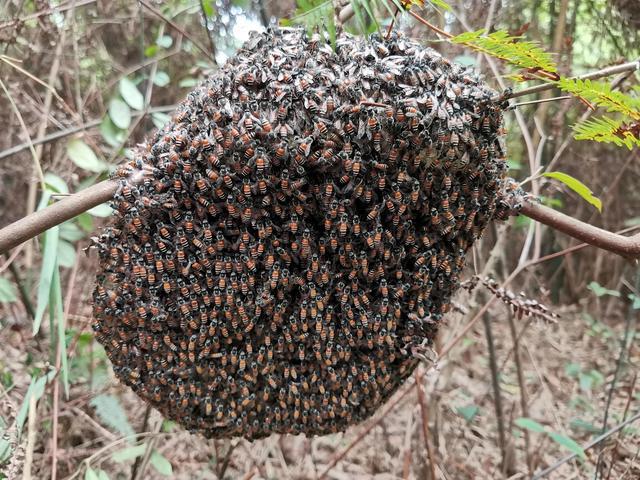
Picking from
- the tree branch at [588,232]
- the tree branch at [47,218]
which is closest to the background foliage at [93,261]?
the tree branch at [588,232]

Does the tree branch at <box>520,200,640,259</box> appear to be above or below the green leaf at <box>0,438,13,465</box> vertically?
above

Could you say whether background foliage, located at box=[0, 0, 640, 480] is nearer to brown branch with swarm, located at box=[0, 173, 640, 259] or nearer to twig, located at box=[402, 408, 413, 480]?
twig, located at box=[402, 408, 413, 480]

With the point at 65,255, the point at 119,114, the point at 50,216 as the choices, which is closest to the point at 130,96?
the point at 119,114

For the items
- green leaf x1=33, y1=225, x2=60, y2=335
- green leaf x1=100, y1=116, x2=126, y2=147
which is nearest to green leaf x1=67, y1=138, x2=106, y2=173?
green leaf x1=100, y1=116, x2=126, y2=147

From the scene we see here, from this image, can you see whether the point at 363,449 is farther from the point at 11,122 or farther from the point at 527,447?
the point at 11,122

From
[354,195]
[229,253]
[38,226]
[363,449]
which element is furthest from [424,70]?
[363,449]

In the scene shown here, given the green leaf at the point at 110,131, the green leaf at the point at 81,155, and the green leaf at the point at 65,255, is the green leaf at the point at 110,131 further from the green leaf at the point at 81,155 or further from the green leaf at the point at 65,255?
the green leaf at the point at 65,255
